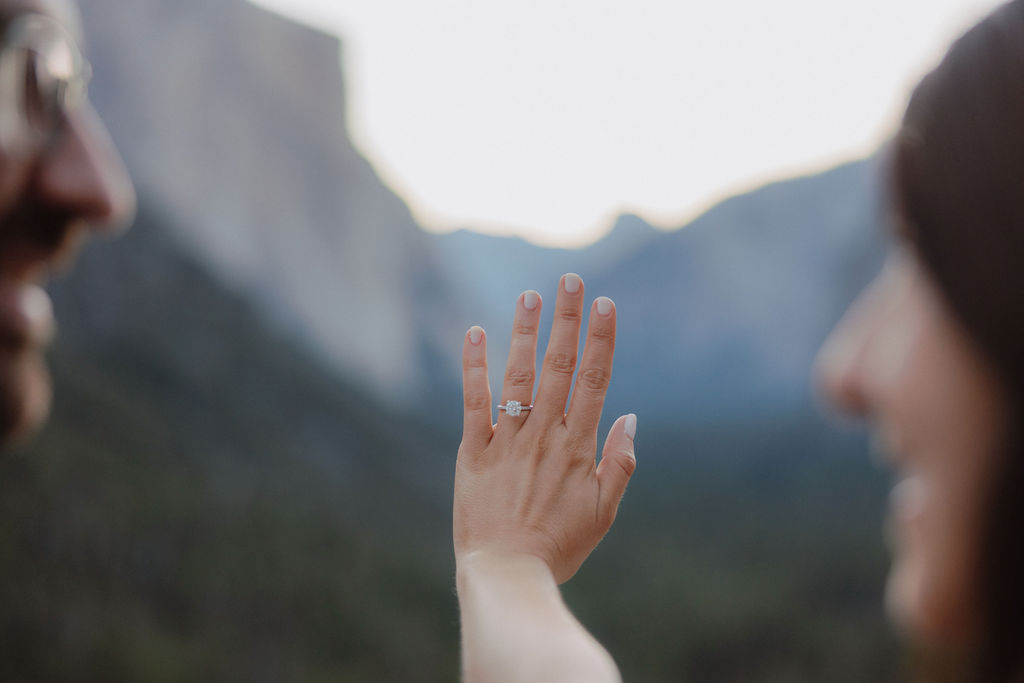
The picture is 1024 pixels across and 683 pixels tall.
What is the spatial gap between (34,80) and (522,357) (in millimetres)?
1551

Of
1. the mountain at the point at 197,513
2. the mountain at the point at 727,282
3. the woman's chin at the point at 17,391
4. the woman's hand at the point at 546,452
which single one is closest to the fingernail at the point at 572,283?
the woman's hand at the point at 546,452

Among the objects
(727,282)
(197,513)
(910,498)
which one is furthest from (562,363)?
(727,282)

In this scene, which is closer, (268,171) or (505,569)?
(505,569)

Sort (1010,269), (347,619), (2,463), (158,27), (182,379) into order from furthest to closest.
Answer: (158,27)
(182,379)
(347,619)
(2,463)
(1010,269)

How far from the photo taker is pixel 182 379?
17.5m

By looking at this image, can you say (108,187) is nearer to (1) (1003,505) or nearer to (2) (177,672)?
(1) (1003,505)

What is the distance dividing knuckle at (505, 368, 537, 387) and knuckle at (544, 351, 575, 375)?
0.13ft

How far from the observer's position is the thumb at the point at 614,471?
1.28 meters

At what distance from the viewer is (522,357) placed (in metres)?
1.34

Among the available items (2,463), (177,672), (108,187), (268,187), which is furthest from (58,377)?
(268,187)

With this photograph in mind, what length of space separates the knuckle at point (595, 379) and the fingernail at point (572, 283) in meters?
0.14

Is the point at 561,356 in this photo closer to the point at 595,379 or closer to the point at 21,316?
the point at 595,379

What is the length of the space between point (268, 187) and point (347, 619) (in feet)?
85.5

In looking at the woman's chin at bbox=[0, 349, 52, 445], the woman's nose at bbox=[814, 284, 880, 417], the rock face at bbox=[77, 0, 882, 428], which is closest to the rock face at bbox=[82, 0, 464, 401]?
the rock face at bbox=[77, 0, 882, 428]
